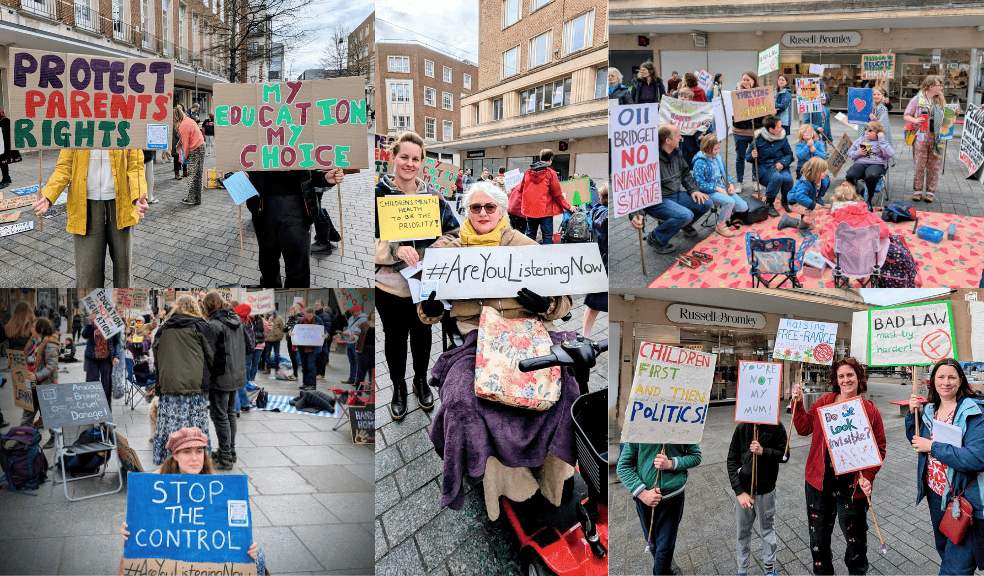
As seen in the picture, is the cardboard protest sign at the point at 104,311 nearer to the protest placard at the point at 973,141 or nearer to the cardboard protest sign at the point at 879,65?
the cardboard protest sign at the point at 879,65

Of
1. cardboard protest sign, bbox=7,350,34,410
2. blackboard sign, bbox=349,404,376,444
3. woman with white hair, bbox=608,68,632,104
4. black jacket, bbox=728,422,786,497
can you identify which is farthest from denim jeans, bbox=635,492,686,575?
cardboard protest sign, bbox=7,350,34,410

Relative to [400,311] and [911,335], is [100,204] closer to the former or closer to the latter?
[400,311]

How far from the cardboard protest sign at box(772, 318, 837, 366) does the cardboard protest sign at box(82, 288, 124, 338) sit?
3.51 metres

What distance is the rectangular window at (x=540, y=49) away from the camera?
355 cm

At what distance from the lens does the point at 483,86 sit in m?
3.57

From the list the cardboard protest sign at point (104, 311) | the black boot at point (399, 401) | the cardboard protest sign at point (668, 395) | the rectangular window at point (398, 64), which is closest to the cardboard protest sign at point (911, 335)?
the cardboard protest sign at point (668, 395)

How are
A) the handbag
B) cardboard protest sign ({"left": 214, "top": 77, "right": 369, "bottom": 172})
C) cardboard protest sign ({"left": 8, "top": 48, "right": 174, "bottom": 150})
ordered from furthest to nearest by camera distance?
cardboard protest sign ({"left": 214, "top": 77, "right": 369, "bottom": 172})
cardboard protest sign ({"left": 8, "top": 48, "right": 174, "bottom": 150})
the handbag

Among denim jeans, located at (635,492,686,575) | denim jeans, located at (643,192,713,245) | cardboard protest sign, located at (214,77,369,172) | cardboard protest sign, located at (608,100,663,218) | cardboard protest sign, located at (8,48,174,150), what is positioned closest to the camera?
cardboard protest sign, located at (8,48,174,150)

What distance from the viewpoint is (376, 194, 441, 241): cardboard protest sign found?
10.9 feet

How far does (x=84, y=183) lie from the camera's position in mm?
3412

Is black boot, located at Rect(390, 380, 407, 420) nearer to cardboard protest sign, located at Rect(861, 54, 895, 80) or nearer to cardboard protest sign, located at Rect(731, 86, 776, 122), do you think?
cardboard protest sign, located at Rect(731, 86, 776, 122)

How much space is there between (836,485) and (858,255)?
1315mm

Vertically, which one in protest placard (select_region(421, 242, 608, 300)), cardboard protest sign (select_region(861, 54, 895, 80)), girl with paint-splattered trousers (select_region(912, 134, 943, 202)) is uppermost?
cardboard protest sign (select_region(861, 54, 895, 80))

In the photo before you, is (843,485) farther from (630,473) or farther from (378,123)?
(378,123)
